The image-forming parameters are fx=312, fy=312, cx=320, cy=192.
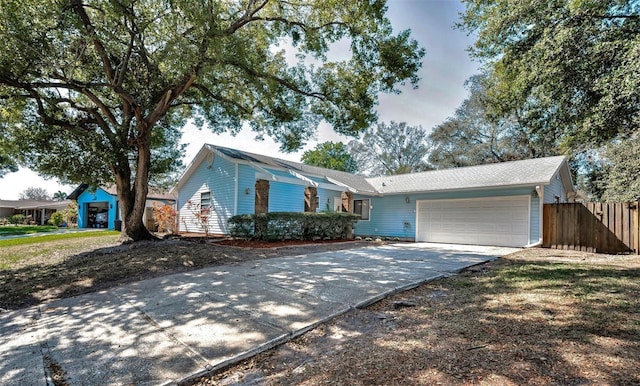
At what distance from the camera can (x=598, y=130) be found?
7.37 m

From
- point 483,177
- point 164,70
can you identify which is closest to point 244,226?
point 164,70

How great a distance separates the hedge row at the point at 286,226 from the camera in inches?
439

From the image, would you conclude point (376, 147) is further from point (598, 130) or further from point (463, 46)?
point (598, 130)

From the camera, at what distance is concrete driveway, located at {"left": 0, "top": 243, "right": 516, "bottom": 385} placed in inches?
110

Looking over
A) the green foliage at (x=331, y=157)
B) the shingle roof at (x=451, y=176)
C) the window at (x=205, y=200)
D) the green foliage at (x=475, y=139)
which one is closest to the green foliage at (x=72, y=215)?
the shingle roof at (x=451, y=176)

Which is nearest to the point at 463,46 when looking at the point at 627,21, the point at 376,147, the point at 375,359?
the point at 627,21

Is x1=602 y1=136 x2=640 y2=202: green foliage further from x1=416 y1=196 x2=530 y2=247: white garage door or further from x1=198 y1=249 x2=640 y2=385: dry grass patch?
x1=198 y1=249 x2=640 y2=385: dry grass patch

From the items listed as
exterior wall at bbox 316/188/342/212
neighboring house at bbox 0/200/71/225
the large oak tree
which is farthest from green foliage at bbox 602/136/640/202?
neighboring house at bbox 0/200/71/225

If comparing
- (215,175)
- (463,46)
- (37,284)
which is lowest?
(37,284)

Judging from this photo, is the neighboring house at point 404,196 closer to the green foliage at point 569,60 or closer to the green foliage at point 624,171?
the green foliage at point 624,171

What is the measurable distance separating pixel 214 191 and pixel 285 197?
3.36 metres

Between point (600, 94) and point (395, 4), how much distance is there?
611cm

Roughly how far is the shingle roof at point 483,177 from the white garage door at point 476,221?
2.57 ft

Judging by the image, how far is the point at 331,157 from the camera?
4109 centimetres
